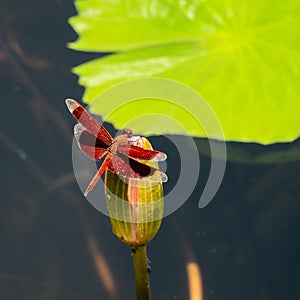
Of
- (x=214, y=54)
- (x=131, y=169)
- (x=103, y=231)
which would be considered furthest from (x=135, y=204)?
(x=214, y=54)

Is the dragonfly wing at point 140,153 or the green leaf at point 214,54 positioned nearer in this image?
the dragonfly wing at point 140,153

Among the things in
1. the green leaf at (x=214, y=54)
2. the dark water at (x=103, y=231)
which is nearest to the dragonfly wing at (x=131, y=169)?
the dark water at (x=103, y=231)

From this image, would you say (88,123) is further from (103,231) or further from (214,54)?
(214,54)

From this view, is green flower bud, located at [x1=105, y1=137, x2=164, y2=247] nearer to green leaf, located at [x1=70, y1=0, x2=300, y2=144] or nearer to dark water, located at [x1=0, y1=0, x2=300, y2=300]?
dark water, located at [x1=0, y1=0, x2=300, y2=300]

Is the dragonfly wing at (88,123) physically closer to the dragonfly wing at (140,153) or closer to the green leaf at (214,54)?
the dragonfly wing at (140,153)

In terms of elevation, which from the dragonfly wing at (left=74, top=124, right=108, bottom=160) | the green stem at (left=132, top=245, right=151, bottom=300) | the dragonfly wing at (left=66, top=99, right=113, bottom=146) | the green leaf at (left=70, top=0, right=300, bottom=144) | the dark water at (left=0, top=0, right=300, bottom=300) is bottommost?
the green stem at (left=132, top=245, right=151, bottom=300)

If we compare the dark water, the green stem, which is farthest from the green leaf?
the green stem

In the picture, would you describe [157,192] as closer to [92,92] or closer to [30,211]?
[30,211]
